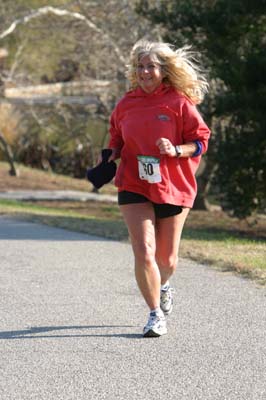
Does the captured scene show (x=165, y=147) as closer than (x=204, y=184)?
Yes

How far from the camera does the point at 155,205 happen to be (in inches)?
287

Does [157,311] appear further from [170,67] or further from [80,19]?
[80,19]

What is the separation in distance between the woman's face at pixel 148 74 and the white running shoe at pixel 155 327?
Answer: 5.10 ft

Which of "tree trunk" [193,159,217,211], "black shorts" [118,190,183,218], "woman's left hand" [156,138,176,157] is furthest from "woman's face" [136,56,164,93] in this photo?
"tree trunk" [193,159,217,211]

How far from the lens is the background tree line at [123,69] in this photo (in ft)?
57.8

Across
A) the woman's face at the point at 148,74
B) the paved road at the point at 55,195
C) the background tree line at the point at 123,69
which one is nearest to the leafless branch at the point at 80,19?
the background tree line at the point at 123,69

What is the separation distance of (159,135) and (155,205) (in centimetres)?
51

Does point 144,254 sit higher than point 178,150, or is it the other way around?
point 178,150

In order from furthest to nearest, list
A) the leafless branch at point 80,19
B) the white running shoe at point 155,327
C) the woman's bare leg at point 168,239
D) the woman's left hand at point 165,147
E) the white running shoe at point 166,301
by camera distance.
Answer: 1. the leafless branch at point 80,19
2. the white running shoe at point 166,301
3. the woman's bare leg at point 168,239
4. the white running shoe at point 155,327
5. the woman's left hand at point 165,147

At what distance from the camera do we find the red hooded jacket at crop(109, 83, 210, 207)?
712 centimetres

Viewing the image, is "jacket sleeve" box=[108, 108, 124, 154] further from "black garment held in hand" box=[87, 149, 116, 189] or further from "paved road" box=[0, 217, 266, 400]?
"paved road" box=[0, 217, 266, 400]

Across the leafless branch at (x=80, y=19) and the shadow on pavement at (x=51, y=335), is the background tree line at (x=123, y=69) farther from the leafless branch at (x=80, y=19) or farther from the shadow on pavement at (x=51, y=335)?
the shadow on pavement at (x=51, y=335)

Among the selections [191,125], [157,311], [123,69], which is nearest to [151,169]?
[191,125]

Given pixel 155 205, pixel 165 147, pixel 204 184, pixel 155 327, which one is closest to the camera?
pixel 165 147
